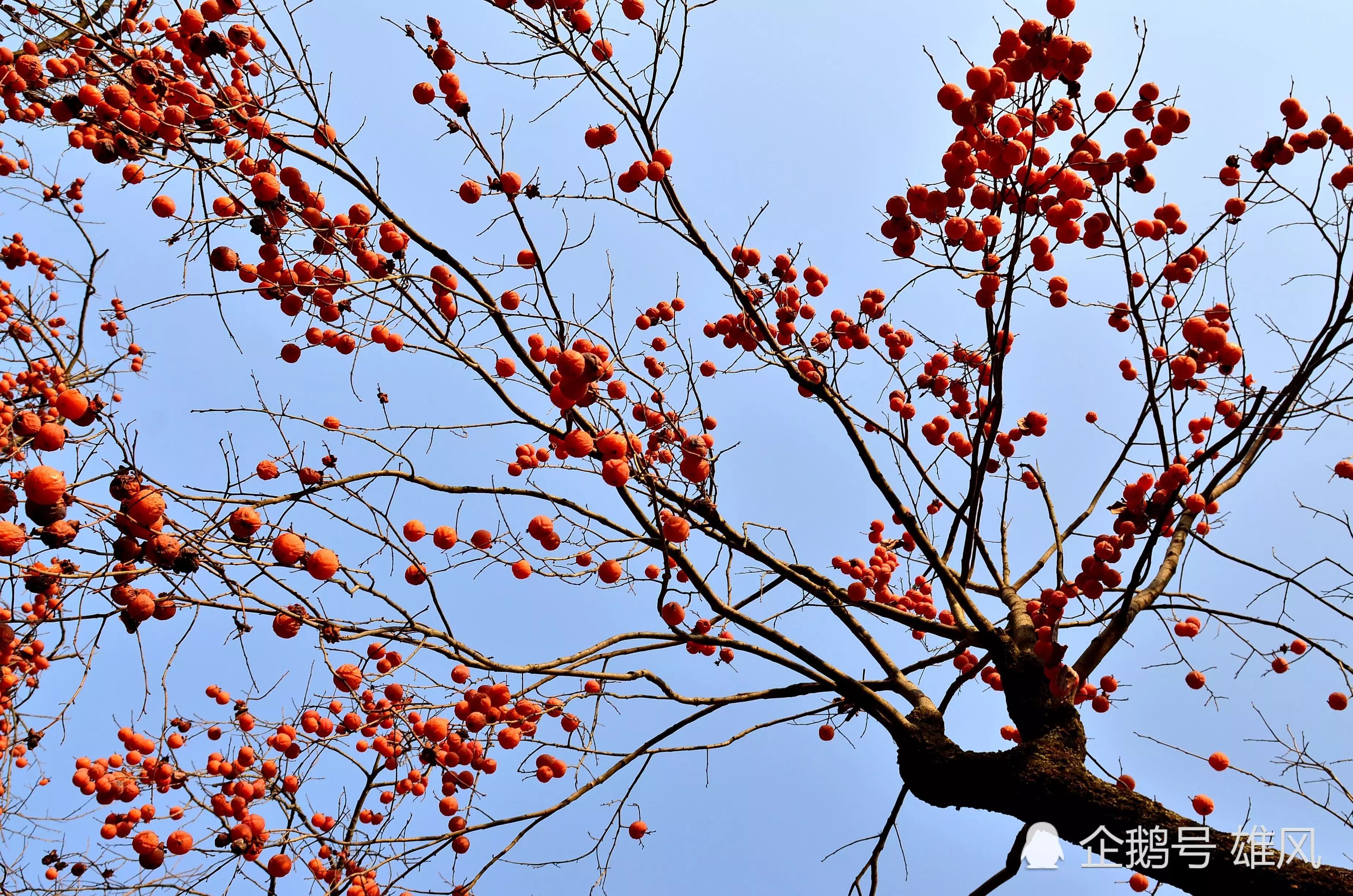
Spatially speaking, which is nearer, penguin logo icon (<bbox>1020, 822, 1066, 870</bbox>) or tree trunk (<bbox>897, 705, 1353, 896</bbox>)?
tree trunk (<bbox>897, 705, 1353, 896</bbox>)

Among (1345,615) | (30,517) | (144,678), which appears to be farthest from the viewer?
(1345,615)

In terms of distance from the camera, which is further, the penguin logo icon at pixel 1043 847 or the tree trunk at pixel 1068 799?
the penguin logo icon at pixel 1043 847

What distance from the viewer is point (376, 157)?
3.53 meters

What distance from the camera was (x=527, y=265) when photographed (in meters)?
4.36

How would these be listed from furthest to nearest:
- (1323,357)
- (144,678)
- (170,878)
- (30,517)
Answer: (170,878) < (1323,357) < (144,678) < (30,517)

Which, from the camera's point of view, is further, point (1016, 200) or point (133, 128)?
point (1016, 200)

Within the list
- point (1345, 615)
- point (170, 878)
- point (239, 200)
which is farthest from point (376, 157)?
point (1345, 615)

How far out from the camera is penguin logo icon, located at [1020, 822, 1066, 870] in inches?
133

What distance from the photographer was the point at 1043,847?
11.2 ft

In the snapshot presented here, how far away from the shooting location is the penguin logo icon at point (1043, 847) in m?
3.38

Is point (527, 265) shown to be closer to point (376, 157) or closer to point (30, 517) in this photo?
point (376, 157)

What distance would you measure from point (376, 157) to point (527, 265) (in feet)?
3.46

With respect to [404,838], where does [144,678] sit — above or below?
above

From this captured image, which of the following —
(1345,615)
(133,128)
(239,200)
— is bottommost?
(1345,615)
